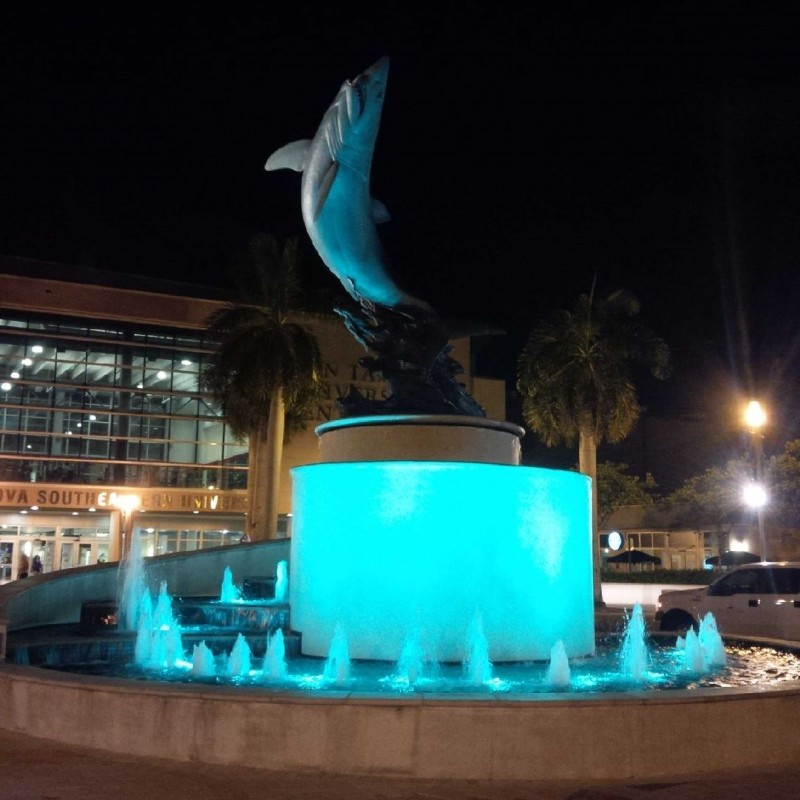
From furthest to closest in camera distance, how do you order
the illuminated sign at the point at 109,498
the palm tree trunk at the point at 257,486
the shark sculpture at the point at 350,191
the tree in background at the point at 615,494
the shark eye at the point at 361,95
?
the tree in background at the point at 615,494
the illuminated sign at the point at 109,498
the palm tree trunk at the point at 257,486
the shark sculpture at the point at 350,191
the shark eye at the point at 361,95

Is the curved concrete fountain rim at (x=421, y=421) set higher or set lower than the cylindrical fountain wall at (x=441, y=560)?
higher

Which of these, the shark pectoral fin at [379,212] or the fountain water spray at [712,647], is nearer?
the fountain water spray at [712,647]

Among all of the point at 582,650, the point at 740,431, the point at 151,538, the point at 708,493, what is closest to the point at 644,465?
the point at 740,431

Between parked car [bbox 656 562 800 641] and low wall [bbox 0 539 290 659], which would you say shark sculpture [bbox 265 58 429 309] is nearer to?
low wall [bbox 0 539 290 659]

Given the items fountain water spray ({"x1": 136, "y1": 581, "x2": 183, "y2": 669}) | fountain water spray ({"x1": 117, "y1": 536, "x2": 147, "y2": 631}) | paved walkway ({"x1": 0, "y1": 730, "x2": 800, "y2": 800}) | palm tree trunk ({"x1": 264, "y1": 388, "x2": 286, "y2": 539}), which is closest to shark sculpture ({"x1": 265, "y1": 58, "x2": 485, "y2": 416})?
fountain water spray ({"x1": 136, "y1": 581, "x2": 183, "y2": 669})

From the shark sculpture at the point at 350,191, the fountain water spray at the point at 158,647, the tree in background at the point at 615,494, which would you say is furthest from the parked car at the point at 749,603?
the tree in background at the point at 615,494

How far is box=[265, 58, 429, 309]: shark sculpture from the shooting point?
1249 cm

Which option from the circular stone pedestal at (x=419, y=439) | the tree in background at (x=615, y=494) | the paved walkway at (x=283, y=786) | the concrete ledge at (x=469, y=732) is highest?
the tree in background at (x=615, y=494)

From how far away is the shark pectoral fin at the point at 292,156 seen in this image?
45.1 ft

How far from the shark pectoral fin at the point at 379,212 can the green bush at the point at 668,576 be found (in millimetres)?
22706

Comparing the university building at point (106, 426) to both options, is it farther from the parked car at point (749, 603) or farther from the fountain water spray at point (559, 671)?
the fountain water spray at point (559, 671)

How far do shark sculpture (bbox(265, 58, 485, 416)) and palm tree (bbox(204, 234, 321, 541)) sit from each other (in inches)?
615

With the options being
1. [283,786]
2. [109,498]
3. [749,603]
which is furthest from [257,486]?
[283,786]

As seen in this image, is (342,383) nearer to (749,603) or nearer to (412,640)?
(749,603)
